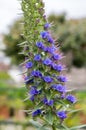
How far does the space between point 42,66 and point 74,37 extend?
24659mm

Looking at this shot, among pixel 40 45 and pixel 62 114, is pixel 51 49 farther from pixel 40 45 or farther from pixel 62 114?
pixel 62 114

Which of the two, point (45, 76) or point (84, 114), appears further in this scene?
point (84, 114)

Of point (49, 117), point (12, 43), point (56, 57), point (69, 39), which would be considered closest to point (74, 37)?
point (69, 39)

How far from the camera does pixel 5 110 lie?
12656 mm

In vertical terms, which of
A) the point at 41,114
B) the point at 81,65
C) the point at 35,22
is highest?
the point at 81,65

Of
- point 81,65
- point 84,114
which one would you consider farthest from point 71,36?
point 84,114

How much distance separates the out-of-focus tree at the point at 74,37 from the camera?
89.9 ft

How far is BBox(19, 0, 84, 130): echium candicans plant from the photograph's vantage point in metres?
2.78

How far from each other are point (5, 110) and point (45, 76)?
9928 millimetres

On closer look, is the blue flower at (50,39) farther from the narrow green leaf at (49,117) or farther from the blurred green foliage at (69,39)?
the blurred green foliage at (69,39)

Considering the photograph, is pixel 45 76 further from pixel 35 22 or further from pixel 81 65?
pixel 81 65

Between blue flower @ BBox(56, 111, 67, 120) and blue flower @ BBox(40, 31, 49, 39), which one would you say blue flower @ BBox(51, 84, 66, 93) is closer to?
blue flower @ BBox(56, 111, 67, 120)

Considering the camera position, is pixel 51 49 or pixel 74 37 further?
pixel 74 37

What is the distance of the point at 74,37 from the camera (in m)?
27.4
